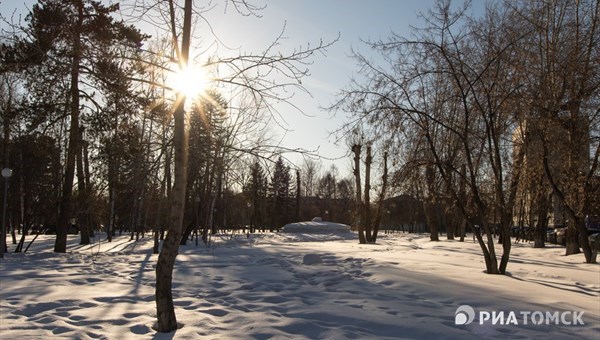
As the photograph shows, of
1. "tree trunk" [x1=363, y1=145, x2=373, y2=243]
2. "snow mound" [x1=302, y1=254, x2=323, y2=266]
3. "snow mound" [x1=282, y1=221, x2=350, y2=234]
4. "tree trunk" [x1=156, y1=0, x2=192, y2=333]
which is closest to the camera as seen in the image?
"tree trunk" [x1=156, y1=0, x2=192, y2=333]

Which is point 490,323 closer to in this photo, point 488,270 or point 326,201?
point 488,270

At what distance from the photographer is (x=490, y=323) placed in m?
5.69

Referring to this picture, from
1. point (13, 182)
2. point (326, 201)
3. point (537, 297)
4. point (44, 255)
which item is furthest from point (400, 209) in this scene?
point (537, 297)

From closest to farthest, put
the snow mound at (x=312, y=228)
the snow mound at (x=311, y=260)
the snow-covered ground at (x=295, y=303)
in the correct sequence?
the snow-covered ground at (x=295, y=303), the snow mound at (x=311, y=260), the snow mound at (x=312, y=228)

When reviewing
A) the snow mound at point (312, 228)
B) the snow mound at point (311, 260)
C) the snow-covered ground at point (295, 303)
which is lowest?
the snow-covered ground at point (295, 303)
